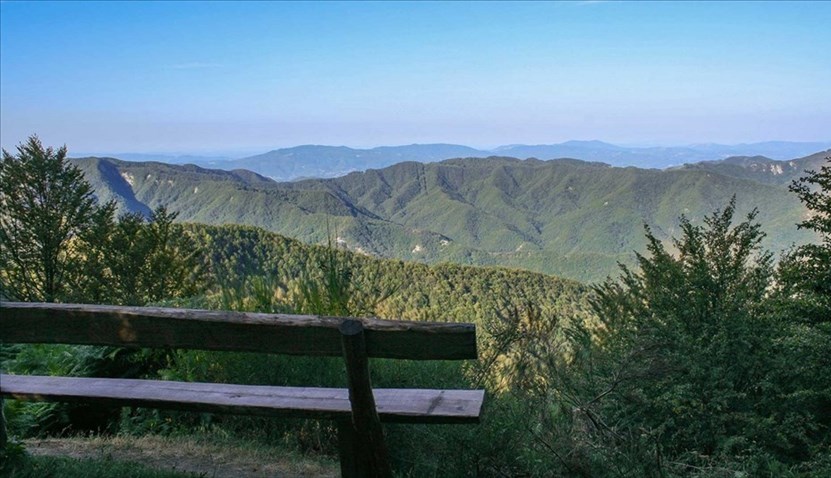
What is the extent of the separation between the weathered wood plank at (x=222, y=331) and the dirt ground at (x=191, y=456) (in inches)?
43.8

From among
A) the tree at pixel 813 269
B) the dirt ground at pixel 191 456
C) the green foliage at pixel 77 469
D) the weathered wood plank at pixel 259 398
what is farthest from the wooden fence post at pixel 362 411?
the tree at pixel 813 269

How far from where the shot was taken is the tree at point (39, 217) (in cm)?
1627

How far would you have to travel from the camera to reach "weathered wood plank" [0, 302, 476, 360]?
92.0 inches

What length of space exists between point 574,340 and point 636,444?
364 centimetres

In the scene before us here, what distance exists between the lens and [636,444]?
125 inches

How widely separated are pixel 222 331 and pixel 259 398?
1.81 feet

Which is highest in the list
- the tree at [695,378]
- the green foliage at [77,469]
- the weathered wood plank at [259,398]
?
the weathered wood plank at [259,398]

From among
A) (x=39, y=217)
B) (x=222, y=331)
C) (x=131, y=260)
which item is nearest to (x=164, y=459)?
(x=222, y=331)

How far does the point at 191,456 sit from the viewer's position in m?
3.63

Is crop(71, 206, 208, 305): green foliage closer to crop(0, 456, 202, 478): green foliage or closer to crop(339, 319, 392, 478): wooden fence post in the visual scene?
crop(0, 456, 202, 478): green foliage

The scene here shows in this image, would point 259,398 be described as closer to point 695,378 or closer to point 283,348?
point 283,348

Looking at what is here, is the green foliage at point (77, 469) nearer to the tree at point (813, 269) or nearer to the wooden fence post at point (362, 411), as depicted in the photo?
the wooden fence post at point (362, 411)

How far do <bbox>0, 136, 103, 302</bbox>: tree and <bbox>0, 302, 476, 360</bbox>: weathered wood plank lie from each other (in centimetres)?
1580

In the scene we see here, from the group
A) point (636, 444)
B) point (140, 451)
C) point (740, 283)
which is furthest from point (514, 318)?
point (740, 283)
